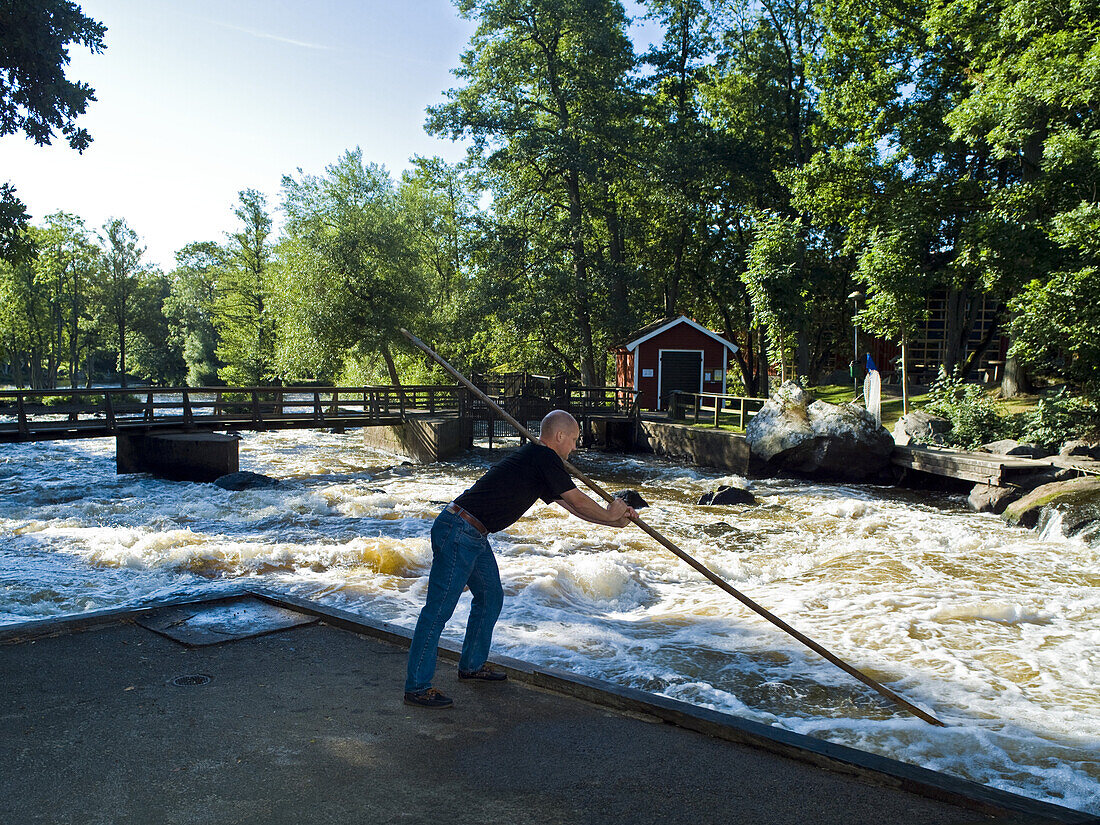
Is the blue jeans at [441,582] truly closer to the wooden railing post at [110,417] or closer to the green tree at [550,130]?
the wooden railing post at [110,417]

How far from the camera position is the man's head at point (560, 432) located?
470cm

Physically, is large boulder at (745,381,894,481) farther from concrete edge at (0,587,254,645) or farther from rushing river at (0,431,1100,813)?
concrete edge at (0,587,254,645)

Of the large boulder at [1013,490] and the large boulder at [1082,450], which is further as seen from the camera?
the large boulder at [1082,450]

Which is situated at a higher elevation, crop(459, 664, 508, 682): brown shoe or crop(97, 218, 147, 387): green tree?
crop(97, 218, 147, 387): green tree

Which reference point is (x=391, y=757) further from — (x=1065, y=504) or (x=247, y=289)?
(x=247, y=289)

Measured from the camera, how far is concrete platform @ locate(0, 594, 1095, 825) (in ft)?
11.4

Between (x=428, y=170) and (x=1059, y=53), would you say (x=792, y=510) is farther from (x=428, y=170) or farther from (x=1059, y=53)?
(x=428, y=170)

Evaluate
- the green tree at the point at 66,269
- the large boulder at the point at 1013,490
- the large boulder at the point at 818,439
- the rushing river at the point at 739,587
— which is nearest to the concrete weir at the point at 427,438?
the rushing river at the point at 739,587

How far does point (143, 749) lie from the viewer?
13.1 feet

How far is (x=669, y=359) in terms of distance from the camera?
32250 millimetres

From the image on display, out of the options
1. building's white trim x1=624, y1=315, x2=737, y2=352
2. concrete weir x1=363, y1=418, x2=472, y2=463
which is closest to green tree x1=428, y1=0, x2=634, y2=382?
building's white trim x1=624, y1=315, x2=737, y2=352

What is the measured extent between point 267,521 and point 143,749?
10.4 meters

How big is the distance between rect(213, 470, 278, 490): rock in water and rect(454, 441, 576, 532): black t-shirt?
14756mm

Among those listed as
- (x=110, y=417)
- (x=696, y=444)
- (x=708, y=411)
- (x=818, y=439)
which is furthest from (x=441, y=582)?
(x=708, y=411)
